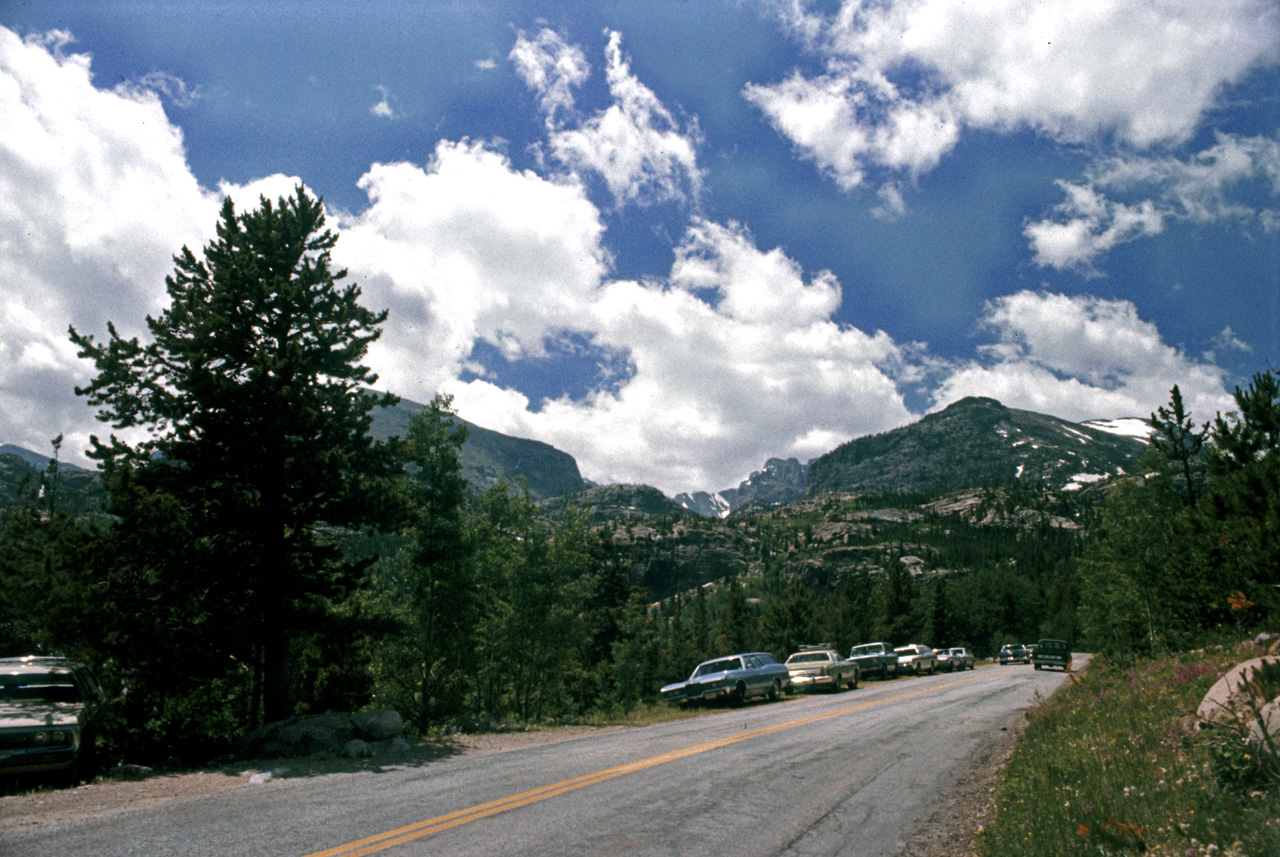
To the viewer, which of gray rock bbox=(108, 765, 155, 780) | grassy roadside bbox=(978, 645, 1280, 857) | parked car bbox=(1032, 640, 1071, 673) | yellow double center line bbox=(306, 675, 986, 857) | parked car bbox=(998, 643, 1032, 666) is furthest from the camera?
parked car bbox=(998, 643, 1032, 666)

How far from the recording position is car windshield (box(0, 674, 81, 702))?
1076cm

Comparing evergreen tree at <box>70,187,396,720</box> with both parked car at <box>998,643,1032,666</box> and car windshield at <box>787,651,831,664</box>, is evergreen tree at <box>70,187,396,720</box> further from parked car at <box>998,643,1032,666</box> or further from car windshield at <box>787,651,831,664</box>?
parked car at <box>998,643,1032,666</box>

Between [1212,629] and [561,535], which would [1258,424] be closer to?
[1212,629]

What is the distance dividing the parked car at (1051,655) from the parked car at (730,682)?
2494 centimetres

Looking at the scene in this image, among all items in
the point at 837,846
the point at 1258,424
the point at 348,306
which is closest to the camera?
the point at 837,846

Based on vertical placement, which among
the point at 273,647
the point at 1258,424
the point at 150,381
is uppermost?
the point at 150,381

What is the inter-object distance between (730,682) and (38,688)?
19.4 m

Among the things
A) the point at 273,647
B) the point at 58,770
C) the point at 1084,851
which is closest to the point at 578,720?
the point at 273,647

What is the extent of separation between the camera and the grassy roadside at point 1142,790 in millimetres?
5047

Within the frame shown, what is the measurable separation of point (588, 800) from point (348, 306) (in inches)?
581

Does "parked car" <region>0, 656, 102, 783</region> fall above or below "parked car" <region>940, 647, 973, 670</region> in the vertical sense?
above

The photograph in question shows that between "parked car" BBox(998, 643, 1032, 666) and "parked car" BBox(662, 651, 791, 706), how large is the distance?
40834 mm

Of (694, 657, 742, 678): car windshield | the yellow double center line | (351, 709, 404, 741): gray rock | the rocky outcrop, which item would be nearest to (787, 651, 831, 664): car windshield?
(694, 657, 742, 678): car windshield

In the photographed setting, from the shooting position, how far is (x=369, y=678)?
27.4 m
